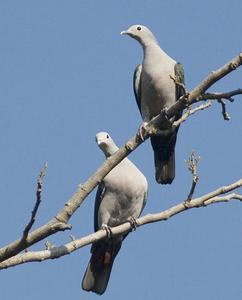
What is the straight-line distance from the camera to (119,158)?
5.88 meters

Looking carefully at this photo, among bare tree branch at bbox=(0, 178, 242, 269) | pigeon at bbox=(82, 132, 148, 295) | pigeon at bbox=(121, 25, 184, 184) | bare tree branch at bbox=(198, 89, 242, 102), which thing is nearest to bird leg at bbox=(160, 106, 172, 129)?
bare tree branch at bbox=(198, 89, 242, 102)

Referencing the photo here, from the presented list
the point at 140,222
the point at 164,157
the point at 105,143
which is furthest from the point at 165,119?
the point at 164,157

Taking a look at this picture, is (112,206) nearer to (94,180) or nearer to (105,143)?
(105,143)

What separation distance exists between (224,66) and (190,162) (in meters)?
0.81

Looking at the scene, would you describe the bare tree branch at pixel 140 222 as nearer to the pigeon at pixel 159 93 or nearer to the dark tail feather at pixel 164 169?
the dark tail feather at pixel 164 169

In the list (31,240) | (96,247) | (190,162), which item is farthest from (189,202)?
(96,247)

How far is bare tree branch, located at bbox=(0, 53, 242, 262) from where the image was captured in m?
5.16

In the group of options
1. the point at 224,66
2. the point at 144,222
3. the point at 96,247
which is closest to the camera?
the point at 224,66

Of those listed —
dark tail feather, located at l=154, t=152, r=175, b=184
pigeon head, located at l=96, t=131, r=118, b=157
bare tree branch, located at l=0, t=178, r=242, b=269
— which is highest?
pigeon head, located at l=96, t=131, r=118, b=157

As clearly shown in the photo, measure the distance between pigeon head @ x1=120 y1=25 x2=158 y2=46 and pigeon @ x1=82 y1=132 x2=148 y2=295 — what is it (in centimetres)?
147

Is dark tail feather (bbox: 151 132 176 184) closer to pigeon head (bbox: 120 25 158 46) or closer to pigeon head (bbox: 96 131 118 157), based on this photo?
pigeon head (bbox: 96 131 118 157)

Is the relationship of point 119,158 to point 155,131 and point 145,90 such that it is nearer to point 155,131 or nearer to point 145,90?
point 155,131

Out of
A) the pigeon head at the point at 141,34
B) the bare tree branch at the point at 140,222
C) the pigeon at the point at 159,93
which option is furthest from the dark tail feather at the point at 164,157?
the bare tree branch at the point at 140,222

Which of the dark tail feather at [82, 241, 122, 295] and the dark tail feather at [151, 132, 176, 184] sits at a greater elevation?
the dark tail feather at [151, 132, 176, 184]
